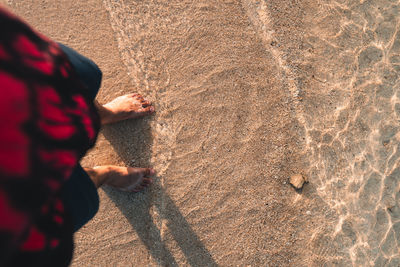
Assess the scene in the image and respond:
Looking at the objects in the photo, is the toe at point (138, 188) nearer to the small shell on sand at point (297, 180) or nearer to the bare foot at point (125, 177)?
the bare foot at point (125, 177)

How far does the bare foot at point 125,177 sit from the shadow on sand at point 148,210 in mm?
78

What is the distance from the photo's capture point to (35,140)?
0.76 meters

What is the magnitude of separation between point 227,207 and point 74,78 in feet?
5.28

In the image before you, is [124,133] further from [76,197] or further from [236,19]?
[236,19]

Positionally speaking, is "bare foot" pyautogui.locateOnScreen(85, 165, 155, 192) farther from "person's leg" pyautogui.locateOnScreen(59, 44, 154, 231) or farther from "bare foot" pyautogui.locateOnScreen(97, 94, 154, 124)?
→ "bare foot" pyautogui.locateOnScreen(97, 94, 154, 124)

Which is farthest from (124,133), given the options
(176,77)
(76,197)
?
(76,197)

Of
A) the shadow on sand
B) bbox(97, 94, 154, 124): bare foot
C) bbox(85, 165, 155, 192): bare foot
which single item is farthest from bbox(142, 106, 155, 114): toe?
bbox(85, 165, 155, 192): bare foot

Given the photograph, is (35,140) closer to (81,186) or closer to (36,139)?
(36,139)

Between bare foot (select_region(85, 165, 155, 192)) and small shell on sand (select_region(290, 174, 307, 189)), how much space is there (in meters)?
1.16

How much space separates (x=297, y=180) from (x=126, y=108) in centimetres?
151

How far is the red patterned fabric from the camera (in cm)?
69

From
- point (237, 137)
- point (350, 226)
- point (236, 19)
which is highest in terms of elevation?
point (236, 19)

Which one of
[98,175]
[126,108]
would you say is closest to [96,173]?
[98,175]

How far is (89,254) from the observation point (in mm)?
2215
